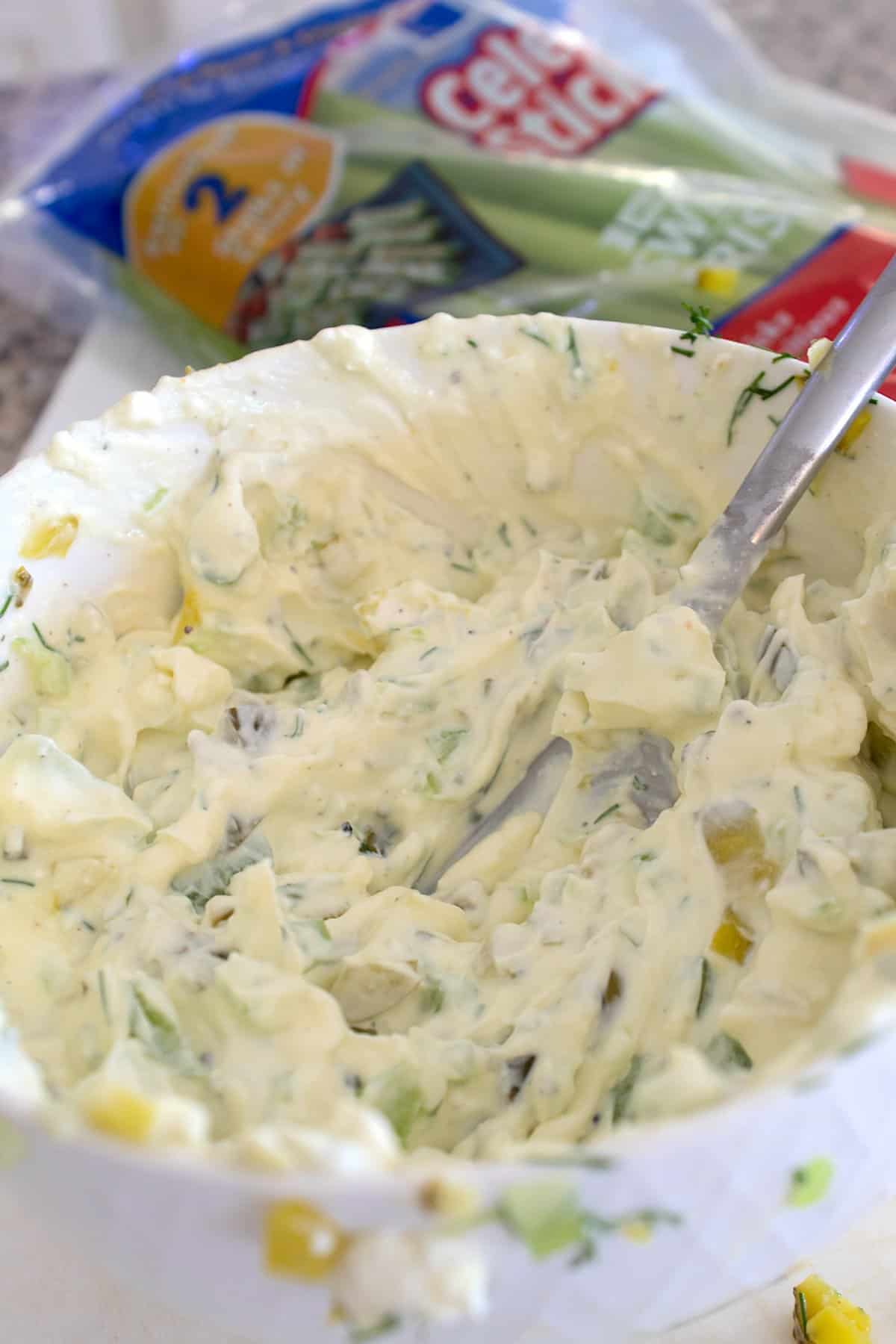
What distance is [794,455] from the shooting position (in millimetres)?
881

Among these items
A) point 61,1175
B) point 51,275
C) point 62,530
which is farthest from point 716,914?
point 51,275

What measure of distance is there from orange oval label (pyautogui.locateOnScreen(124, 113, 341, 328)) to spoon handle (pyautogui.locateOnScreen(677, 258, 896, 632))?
825mm

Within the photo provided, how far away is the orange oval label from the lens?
155cm

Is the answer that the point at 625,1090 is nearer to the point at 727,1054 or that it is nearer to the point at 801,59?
the point at 727,1054

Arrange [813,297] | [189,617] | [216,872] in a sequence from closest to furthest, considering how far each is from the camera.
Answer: [216,872], [189,617], [813,297]

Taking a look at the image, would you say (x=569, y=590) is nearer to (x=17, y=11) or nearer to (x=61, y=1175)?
(x=61, y=1175)

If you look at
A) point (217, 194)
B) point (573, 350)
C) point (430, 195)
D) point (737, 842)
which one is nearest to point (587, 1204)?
point (737, 842)

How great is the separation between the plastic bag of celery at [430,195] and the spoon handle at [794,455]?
49cm

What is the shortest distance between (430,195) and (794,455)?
790 millimetres

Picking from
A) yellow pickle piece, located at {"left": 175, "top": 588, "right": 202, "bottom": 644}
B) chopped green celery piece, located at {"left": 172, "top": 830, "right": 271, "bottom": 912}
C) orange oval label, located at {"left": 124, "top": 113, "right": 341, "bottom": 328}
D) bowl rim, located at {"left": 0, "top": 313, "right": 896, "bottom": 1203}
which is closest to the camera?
bowl rim, located at {"left": 0, "top": 313, "right": 896, "bottom": 1203}

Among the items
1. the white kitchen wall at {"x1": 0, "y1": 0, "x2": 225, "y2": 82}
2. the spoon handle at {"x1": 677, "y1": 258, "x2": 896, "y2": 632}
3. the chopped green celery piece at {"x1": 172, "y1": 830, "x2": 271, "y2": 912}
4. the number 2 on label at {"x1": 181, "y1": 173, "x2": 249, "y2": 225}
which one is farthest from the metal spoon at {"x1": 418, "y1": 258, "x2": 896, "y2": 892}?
the white kitchen wall at {"x1": 0, "y1": 0, "x2": 225, "y2": 82}

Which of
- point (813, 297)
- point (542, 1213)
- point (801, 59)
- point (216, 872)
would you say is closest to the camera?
point (542, 1213)

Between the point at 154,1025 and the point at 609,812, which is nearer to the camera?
the point at 154,1025

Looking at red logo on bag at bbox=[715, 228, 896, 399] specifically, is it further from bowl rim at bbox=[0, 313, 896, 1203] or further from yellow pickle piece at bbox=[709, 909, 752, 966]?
bowl rim at bbox=[0, 313, 896, 1203]
